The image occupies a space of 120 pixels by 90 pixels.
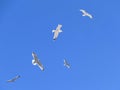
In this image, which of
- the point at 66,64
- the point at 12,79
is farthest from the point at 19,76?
the point at 66,64

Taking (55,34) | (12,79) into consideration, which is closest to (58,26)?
(55,34)

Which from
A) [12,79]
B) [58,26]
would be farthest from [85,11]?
[12,79]

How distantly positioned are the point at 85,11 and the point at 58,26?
1.45 meters

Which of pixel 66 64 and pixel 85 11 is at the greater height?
pixel 85 11

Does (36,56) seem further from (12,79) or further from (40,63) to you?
(12,79)

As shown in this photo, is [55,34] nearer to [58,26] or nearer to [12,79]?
[58,26]

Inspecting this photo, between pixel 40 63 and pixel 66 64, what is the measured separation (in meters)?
0.95

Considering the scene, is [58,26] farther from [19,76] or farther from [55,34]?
[19,76]

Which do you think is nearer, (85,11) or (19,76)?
(85,11)

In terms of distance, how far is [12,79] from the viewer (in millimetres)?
23688

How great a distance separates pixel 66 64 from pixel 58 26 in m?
1.55

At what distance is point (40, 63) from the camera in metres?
22.5

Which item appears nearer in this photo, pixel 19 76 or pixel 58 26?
pixel 58 26

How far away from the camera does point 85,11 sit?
22.8 m
